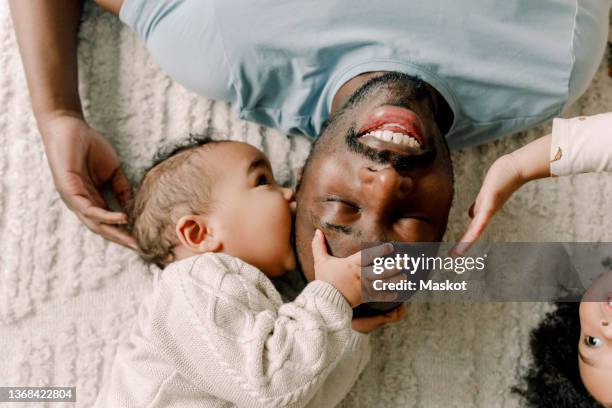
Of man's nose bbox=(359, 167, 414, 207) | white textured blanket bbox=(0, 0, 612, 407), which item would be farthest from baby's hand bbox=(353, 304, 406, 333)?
man's nose bbox=(359, 167, 414, 207)

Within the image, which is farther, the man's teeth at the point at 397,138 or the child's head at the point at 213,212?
the child's head at the point at 213,212

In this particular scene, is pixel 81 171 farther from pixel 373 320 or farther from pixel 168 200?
pixel 373 320

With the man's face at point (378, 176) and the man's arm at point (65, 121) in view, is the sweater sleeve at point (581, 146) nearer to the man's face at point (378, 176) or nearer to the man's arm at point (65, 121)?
the man's face at point (378, 176)

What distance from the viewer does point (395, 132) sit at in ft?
2.65

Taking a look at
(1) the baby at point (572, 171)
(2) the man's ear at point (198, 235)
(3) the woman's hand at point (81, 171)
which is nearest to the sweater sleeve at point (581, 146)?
(1) the baby at point (572, 171)

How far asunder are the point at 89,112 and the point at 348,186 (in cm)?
55

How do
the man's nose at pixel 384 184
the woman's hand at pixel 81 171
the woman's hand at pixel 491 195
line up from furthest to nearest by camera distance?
the woman's hand at pixel 81 171 < the woman's hand at pixel 491 195 < the man's nose at pixel 384 184

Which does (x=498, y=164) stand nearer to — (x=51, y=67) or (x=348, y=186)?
(x=348, y=186)

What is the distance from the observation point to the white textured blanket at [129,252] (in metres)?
1.03

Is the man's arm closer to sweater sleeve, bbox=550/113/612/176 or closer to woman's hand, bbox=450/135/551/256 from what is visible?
woman's hand, bbox=450/135/551/256

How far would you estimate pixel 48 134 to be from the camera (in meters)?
1.03

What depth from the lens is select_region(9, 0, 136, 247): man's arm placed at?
3.31 feet

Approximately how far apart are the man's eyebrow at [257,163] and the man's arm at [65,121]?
21 cm

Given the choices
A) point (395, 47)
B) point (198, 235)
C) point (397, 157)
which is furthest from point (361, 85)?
point (198, 235)
